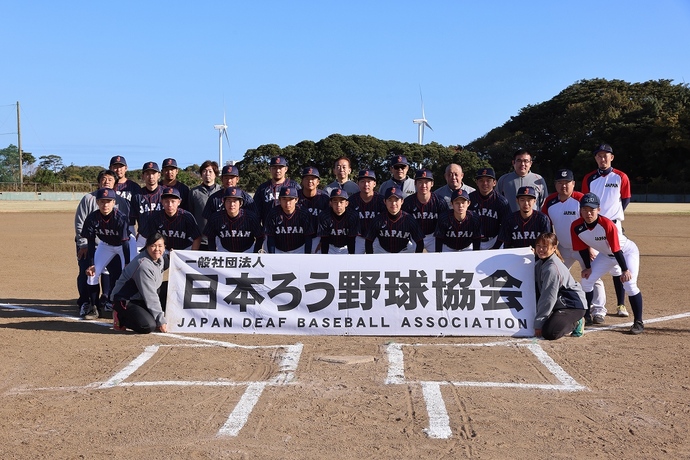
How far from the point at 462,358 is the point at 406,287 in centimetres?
137

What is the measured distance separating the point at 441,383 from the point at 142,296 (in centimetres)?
374

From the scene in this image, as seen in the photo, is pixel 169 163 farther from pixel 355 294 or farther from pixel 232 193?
pixel 355 294

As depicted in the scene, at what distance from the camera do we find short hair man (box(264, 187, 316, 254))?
8.33 meters

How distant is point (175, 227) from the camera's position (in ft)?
27.2

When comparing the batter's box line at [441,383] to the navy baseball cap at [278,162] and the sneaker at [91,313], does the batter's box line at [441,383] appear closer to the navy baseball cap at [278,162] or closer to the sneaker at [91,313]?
the navy baseball cap at [278,162]

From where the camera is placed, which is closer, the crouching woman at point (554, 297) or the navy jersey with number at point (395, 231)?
the crouching woman at point (554, 297)

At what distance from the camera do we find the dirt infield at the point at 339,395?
13.5 ft

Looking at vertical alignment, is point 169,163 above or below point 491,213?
above

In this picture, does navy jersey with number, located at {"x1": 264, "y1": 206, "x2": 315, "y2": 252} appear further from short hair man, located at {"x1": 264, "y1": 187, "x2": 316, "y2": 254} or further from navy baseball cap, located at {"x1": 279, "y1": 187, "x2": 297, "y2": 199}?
navy baseball cap, located at {"x1": 279, "y1": 187, "x2": 297, "y2": 199}

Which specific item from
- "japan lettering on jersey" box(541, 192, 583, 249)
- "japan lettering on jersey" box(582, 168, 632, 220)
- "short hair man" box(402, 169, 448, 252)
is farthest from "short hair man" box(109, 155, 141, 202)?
"japan lettering on jersey" box(582, 168, 632, 220)

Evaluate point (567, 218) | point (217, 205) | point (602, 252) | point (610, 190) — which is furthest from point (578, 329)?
point (217, 205)

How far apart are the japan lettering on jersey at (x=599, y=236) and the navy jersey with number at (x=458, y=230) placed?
118 cm

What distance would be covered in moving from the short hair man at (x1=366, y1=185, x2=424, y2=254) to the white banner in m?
0.63

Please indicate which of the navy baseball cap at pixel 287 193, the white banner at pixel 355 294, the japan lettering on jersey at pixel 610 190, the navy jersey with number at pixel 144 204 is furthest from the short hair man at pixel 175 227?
the japan lettering on jersey at pixel 610 190
